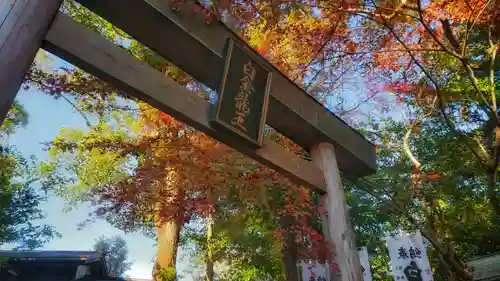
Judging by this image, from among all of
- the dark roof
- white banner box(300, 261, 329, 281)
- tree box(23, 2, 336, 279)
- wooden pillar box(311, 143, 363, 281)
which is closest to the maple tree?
tree box(23, 2, 336, 279)

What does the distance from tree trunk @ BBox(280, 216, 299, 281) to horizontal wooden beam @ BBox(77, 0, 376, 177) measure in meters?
5.11

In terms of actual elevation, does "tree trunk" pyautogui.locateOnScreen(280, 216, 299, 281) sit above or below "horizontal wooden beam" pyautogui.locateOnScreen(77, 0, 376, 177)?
below

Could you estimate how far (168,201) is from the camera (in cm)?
616

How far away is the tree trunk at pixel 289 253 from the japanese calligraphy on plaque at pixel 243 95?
643 centimetres

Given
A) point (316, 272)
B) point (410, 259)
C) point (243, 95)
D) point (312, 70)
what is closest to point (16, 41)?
point (243, 95)

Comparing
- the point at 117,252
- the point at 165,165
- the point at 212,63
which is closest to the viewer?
the point at 212,63

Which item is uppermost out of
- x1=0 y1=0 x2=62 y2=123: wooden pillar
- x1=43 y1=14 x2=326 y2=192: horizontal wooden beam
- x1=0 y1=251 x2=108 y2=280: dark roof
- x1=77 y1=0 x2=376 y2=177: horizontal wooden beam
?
x1=77 y1=0 x2=376 y2=177: horizontal wooden beam

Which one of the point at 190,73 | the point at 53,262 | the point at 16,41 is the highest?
the point at 190,73

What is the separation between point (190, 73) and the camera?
3268 millimetres

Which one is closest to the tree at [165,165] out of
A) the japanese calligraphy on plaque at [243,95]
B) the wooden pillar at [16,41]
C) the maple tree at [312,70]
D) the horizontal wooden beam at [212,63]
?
the maple tree at [312,70]

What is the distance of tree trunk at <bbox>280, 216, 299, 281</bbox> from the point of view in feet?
30.1

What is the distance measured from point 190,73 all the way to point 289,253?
728cm

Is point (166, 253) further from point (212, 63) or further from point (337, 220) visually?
point (212, 63)

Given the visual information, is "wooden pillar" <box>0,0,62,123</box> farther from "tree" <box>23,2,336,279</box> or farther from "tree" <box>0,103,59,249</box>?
"tree" <box>0,103,59,249</box>
